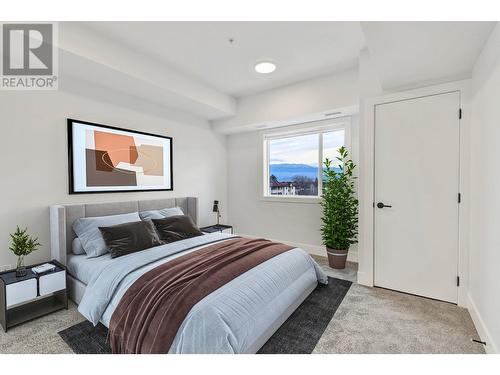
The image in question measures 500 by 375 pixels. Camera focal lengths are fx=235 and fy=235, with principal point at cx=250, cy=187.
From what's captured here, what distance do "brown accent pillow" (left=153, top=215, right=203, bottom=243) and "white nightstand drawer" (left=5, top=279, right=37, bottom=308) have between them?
1.18 metres

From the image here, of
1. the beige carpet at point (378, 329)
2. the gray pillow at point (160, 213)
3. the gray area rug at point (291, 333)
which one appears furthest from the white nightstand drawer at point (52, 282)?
the gray pillow at point (160, 213)

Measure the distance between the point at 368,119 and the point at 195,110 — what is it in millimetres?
2619

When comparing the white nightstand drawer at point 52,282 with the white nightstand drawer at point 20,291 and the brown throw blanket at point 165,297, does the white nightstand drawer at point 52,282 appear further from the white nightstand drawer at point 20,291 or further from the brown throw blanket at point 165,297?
the brown throw blanket at point 165,297

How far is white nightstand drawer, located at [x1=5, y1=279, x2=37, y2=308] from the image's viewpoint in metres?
1.91

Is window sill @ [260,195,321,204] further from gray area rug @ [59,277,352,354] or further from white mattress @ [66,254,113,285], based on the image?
white mattress @ [66,254,113,285]

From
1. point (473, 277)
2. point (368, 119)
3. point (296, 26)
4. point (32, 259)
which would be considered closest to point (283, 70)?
point (296, 26)

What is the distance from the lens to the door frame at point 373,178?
2.26 metres

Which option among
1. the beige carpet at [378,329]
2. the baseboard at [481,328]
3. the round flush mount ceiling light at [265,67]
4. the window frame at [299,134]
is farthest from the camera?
the window frame at [299,134]

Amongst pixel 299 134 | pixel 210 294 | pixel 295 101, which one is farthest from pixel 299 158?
pixel 210 294

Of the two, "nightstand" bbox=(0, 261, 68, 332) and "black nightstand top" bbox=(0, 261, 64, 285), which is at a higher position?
"black nightstand top" bbox=(0, 261, 64, 285)

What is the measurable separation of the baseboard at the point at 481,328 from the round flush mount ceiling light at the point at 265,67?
3.18 m

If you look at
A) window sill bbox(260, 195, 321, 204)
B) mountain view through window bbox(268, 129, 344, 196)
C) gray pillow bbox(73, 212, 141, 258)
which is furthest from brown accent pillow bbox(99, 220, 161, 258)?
mountain view through window bbox(268, 129, 344, 196)

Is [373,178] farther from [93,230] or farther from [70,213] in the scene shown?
[70,213]

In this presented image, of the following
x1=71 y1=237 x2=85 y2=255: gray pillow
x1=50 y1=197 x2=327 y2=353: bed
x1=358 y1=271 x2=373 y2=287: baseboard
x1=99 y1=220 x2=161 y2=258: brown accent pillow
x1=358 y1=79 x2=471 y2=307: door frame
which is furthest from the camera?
x1=358 y1=271 x2=373 y2=287: baseboard
